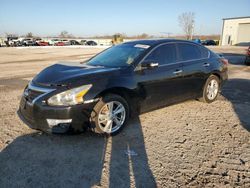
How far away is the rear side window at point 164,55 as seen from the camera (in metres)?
4.59

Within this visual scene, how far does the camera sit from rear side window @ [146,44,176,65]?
181 inches

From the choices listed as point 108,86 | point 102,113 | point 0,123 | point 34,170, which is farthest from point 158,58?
point 0,123

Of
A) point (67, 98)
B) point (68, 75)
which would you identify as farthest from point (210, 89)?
point (67, 98)

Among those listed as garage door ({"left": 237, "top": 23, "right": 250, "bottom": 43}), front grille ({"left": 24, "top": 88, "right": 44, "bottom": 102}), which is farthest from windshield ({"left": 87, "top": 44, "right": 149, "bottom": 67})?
garage door ({"left": 237, "top": 23, "right": 250, "bottom": 43})

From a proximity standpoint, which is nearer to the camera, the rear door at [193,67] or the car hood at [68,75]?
the car hood at [68,75]

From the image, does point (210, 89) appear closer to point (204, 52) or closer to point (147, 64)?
point (204, 52)

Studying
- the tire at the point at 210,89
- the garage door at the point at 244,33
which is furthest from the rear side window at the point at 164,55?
the garage door at the point at 244,33

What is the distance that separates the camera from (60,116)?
349 centimetres

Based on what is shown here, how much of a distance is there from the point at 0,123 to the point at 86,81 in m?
2.13

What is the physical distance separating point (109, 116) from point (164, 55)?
5.89 feet

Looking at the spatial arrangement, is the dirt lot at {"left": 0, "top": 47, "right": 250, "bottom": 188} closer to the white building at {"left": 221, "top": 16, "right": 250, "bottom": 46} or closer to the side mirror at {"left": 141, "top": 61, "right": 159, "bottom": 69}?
the side mirror at {"left": 141, "top": 61, "right": 159, "bottom": 69}

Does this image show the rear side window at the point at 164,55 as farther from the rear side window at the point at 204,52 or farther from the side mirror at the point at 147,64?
the rear side window at the point at 204,52

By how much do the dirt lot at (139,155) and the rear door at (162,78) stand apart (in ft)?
1.44

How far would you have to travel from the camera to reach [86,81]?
370 centimetres
